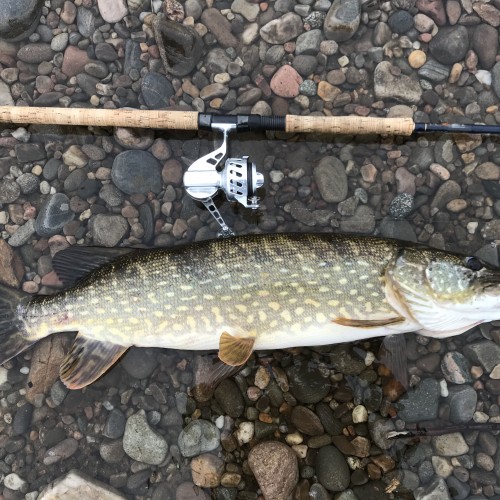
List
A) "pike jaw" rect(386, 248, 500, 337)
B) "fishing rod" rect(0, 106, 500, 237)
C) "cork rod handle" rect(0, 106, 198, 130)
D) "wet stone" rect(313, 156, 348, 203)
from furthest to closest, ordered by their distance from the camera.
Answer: "wet stone" rect(313, 156, 348, 203) → "cork rod handle" rect(0, 106, 198, 130) → "fishing rod" rect(0, 106, 500, 237) → "pike jaw" rect(386, 248, 500, 337)

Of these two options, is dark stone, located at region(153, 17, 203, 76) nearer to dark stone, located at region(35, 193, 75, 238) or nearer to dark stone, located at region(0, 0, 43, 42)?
dark stone, located at region(0, 0, 43, 42)

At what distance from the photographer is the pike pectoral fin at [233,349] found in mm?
1608

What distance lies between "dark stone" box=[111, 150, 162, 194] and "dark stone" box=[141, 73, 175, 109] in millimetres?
228

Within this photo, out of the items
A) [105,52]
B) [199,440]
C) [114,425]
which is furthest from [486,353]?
[105,52]

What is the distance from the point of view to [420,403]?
1.79 metres

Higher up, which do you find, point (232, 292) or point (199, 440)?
point (232, 292)

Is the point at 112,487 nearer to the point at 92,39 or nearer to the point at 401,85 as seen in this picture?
the point at 92,39

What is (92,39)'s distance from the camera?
1.92 metres

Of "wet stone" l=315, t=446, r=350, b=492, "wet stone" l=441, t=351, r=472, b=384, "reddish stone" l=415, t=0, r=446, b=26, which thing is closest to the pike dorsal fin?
"wet stone" l=315, t=446, r=350, b=492

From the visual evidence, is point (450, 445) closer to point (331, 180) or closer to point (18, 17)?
point (331, 180)

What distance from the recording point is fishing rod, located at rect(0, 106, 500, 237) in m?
1.65

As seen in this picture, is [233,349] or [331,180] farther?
[331,180]

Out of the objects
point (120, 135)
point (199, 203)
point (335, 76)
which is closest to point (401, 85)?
point (335, 76)

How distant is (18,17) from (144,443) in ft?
6.42
